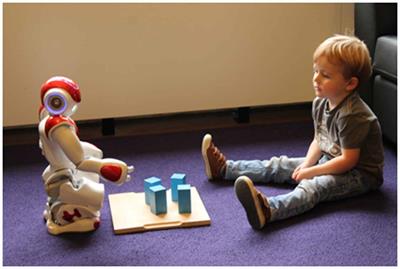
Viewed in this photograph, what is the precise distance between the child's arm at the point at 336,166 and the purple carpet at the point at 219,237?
8cm

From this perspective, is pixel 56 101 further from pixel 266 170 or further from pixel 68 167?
pixel 266 170

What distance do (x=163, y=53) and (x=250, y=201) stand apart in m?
0.88

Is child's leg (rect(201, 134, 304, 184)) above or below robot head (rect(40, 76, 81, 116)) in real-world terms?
below

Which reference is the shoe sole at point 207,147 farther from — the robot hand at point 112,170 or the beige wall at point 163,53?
the beige wall at point 163,53

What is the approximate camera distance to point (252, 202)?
1398 mm

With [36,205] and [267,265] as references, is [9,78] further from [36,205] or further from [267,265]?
[267,265]

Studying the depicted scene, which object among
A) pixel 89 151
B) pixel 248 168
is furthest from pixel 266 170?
pixel 89 151

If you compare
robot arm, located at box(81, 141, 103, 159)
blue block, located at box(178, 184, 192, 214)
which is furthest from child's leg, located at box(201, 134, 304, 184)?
robot arm, located at box(81, 141, 103, 159)

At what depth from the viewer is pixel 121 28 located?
6.79 feet

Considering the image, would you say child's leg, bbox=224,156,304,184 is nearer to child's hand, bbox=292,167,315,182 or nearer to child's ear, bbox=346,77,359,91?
child's hand, bbox=292,167,315,182

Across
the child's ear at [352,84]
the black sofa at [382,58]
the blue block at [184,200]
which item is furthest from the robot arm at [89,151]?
the black sofa at [382,58]

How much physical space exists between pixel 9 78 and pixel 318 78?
1080 mm

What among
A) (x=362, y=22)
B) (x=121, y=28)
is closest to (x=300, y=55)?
(x=362, y=22)

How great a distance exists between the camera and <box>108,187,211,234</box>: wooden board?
1444 millimetres
